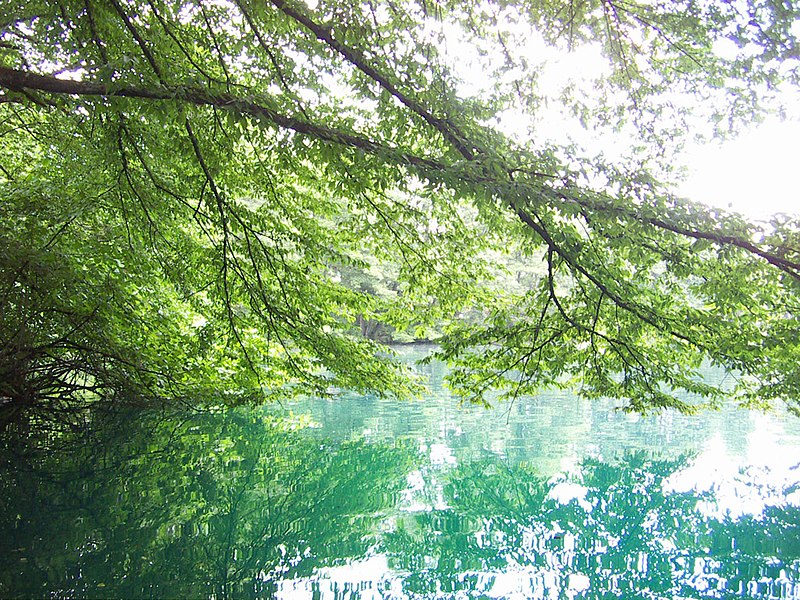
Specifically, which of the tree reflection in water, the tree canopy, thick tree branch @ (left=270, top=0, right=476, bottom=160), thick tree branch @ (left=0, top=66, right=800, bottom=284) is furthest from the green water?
thick tree branch @ (left=270, top=0, right=476, bottom=160)

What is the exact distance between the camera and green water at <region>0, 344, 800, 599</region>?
4188mm

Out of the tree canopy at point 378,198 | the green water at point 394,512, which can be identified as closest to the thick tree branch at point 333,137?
the tree canopy at point 378,198

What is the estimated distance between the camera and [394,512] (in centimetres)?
574

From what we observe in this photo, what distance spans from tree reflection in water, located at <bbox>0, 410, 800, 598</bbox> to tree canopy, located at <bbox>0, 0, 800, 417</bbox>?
1065mm

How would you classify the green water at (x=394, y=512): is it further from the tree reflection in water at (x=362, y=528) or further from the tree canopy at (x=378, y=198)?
the tree canopy at (x=378, y=198)

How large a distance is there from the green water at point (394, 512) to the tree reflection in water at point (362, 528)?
0.02 metres

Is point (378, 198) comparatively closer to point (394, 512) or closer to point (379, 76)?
point (379, 76)

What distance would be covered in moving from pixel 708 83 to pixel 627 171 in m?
2.60

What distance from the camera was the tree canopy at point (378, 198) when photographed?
4328mm

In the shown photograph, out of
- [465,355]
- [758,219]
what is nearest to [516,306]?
[465,355]

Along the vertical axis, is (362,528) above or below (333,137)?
below

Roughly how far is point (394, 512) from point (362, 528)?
544 mm

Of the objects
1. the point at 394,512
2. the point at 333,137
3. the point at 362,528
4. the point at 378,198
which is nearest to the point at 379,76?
the point at 333,137

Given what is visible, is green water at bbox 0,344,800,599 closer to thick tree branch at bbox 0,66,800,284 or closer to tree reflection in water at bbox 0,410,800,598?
tree reflection in water at bbox 0,410,800,598
